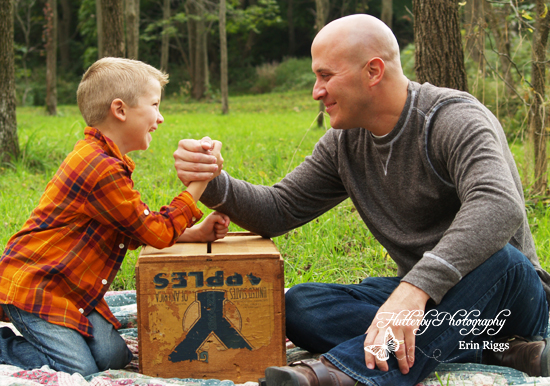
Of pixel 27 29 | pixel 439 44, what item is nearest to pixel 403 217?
pixel 439 44

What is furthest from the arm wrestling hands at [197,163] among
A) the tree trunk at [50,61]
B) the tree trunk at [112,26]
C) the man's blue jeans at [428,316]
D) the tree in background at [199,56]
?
the tree in background at [199,56]

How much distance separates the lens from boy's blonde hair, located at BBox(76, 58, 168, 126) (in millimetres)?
2102

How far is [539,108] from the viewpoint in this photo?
4234 millimetres

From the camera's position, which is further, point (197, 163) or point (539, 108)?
point (539, 108)

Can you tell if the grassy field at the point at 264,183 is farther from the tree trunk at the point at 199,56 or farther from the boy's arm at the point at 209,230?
the tree trunk at the point at 199,56

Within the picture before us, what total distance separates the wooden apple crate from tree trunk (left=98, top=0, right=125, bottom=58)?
4.75 meters

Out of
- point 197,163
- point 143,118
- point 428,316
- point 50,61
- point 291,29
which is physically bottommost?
point 428,316

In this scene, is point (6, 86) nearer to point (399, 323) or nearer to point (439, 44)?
point (439, 44)

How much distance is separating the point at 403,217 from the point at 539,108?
2.62 m

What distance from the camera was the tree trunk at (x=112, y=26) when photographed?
20.2ft

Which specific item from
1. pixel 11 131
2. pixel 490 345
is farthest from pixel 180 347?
pixel 11 131

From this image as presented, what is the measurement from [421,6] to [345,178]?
217 centimetres

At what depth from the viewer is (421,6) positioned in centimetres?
396

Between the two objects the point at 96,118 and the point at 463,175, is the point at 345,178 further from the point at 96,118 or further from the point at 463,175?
the point at 96,118
